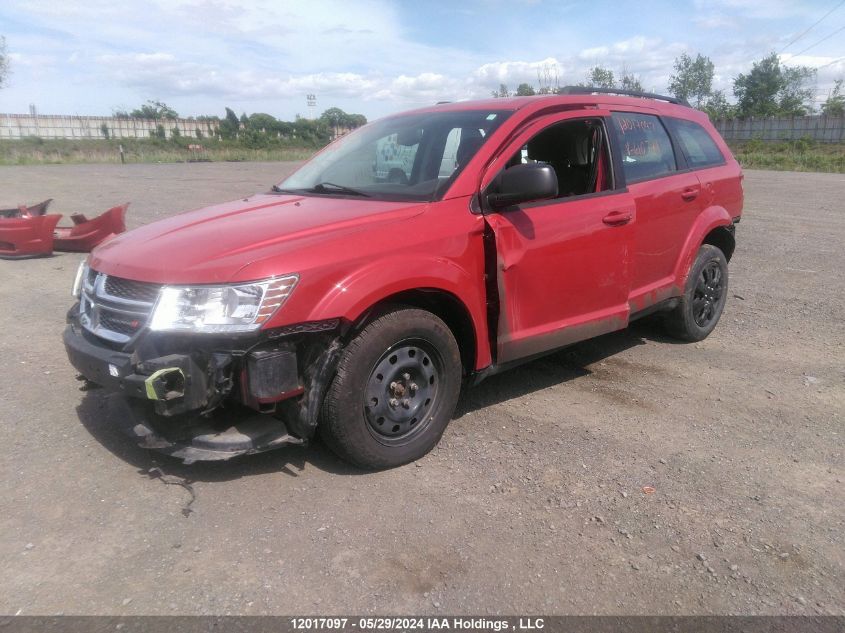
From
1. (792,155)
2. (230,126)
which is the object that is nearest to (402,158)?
(792,155)

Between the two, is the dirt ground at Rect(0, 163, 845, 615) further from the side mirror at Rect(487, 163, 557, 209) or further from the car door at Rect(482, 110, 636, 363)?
the side mirror at Rect(487, 163, 557, 209)

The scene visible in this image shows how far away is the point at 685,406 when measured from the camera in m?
4.42

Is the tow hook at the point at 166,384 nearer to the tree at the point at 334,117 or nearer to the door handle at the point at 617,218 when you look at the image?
the door handle at the point at 617,218

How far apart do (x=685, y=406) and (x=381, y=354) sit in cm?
224

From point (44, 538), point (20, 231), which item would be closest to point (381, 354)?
point (44, 538)

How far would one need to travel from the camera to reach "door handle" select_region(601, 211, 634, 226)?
14.4 feet

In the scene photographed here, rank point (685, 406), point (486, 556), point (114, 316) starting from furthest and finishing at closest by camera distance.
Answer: point (685, 406) < point (114, 316) < point (486, 556)

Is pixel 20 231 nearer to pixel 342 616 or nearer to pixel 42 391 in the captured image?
pixel 42 391

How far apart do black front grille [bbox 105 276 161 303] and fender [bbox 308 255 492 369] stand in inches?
30.2

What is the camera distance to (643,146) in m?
4.96

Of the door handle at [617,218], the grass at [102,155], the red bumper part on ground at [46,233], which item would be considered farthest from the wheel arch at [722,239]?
the grass at [102,155]

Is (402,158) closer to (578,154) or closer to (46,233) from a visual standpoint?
(578,154)

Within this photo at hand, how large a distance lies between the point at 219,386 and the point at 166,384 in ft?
0.73

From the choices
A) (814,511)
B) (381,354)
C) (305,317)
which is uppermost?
(305,317)
